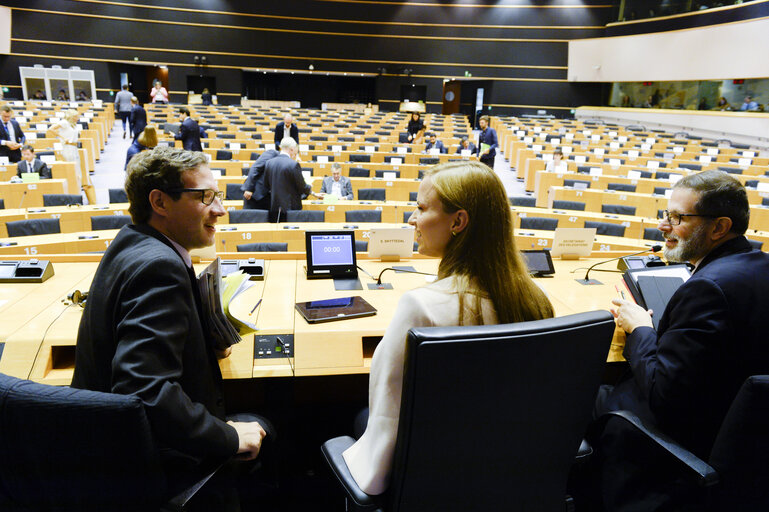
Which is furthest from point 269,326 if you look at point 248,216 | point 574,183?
point 574,183

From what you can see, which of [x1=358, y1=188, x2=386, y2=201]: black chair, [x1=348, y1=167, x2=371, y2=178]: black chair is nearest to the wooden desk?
[x1=358, y1=188, x2=386, y2=201]: black chair

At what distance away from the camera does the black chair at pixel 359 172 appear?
8148 mm

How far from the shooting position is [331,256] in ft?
8.66

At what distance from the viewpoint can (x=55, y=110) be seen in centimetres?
1361

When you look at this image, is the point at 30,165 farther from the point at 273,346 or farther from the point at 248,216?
the point at 273,346

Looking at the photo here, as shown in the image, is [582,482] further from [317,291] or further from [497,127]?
[497,127]

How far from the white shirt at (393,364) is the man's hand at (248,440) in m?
0.42

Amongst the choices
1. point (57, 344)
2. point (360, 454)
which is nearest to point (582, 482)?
point (360, 454)

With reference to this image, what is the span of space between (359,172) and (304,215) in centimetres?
320

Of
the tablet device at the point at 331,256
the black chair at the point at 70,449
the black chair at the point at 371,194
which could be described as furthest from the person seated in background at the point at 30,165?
the black chair at the point at 70,449

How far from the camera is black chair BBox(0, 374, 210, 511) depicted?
0.98 metres

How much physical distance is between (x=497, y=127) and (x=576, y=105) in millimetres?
6730

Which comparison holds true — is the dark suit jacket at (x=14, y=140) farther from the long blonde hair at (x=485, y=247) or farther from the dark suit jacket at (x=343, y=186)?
the long blonde hair at (x=485, y=247)

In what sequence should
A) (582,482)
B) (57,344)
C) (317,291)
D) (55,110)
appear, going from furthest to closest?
1. (55,110)
2. (317,291)
3. (582,482)
4. (57,344)
